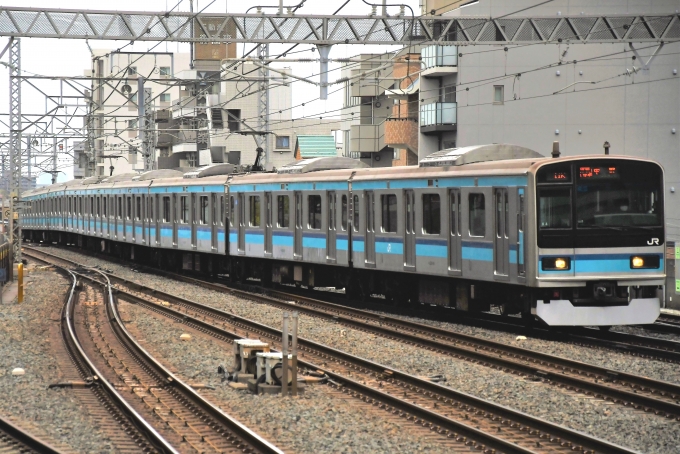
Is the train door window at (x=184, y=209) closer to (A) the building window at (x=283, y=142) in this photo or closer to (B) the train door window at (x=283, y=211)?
(B) the train door window at (x=283, y=211)

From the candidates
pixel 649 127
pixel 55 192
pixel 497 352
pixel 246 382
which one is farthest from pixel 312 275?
pixel 55 192

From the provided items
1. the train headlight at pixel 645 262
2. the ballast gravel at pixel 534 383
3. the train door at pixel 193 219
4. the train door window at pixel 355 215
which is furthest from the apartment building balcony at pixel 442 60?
the train headlight at pixel 645 262

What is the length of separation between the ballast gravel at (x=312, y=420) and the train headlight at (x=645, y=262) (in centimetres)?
518

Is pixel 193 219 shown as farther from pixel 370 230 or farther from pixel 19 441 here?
pixel 19 441

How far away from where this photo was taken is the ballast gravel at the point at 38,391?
9241mm

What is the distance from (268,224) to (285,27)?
4.60 meters

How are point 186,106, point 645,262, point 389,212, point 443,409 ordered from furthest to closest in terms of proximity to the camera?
point 186,106, point 389,212, point 645,262, point 443,409

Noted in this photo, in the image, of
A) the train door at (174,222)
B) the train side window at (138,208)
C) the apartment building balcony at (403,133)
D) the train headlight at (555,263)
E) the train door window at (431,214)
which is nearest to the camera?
the train headlight at (555,263)

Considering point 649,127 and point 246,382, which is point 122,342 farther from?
point 649,127

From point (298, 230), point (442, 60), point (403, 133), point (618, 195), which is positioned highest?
point (442, 60)

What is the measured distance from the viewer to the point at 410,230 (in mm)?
17938

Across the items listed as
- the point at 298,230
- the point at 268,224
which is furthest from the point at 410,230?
the point at 268,224

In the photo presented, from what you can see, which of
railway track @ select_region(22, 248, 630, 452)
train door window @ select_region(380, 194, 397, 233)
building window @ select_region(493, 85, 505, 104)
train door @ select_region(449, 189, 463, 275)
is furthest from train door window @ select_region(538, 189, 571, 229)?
building window @ select_region(493, 85, 505, 104)

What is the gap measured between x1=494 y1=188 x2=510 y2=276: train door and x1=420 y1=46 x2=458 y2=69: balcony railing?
86.3 ft
